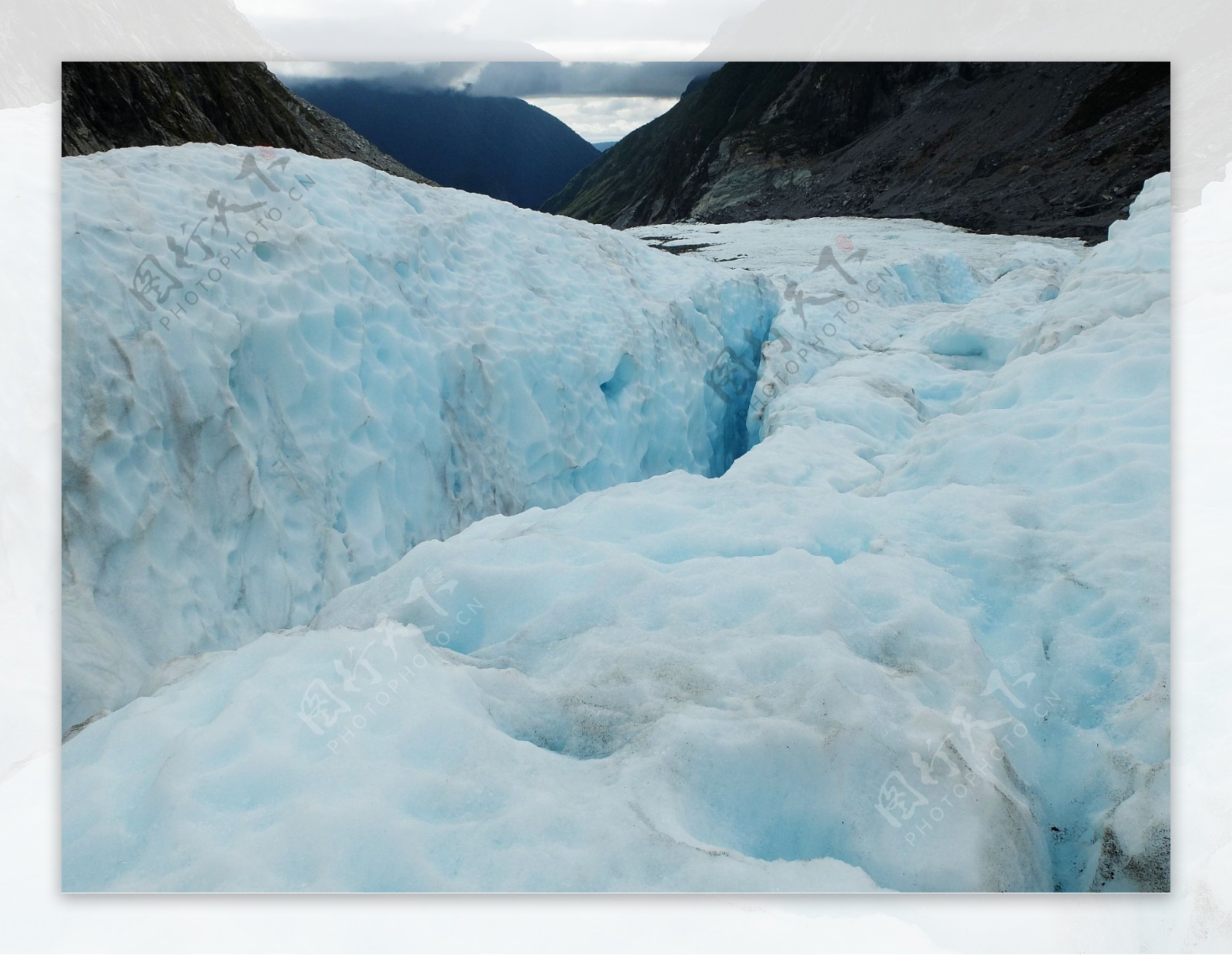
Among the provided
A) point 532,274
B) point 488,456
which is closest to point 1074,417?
point 488,456

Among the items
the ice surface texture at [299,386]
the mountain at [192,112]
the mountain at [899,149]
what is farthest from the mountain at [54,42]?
the mountain at [899,149]

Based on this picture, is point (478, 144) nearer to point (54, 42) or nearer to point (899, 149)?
point (899, 149)

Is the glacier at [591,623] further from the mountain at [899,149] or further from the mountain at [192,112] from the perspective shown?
the mountain at [899,149]

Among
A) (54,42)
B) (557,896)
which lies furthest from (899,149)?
(557,896)

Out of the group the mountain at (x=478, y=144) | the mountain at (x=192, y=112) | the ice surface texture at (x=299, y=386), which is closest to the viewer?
the ice surface texture at (x=299, y=386)

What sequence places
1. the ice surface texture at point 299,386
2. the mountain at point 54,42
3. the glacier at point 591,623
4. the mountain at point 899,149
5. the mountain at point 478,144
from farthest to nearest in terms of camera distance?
1. the mountain at point 478,144
2. the mountain at point 899,149
3. the ice surface texture at point 299,386
4. the mountain at point 54,42
5. the glacier at point 591,623

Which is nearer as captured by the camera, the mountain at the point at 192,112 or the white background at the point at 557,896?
the white background at the point at 557,896
